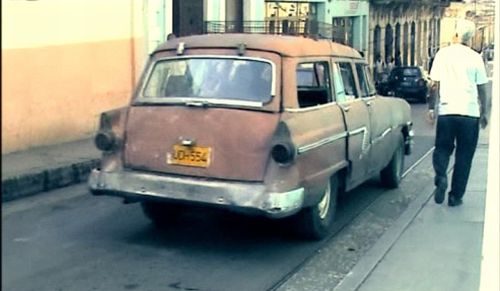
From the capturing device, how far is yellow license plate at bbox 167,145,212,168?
690 cm

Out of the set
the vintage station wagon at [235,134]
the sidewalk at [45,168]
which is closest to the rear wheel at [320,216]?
the vintage station wagon at [235,134]

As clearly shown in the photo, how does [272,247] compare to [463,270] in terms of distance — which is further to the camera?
[272,247]

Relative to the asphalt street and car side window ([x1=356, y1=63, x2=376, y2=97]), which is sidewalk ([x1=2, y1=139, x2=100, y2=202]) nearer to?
the asphalt street

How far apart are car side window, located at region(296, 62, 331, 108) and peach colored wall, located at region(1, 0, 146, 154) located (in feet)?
15.9

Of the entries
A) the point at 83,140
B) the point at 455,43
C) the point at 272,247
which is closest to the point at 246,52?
the point at 272,247

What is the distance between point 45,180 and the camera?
1013cm

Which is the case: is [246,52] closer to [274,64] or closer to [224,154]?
[274,64]

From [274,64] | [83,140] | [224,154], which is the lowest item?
[83,140]

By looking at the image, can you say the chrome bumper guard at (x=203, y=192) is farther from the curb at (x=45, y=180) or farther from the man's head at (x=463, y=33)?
the man's head at (x=463, y=33)

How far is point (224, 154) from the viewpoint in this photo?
22.5ft

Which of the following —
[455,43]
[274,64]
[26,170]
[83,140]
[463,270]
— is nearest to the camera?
[463,270]

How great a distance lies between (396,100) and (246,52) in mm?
3605

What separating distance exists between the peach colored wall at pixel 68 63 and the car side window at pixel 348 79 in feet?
15.4

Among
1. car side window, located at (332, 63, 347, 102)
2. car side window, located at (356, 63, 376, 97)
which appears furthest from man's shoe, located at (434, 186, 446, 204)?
car side window, located at (332, 63, 347, 102)
